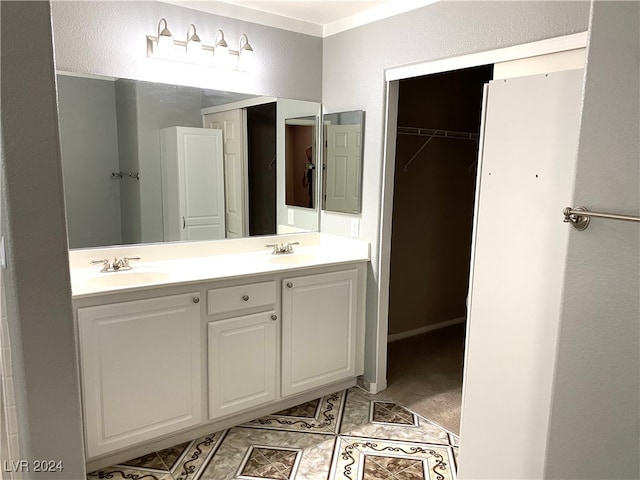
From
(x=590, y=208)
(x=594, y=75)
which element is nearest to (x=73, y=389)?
(x=590, y=208)

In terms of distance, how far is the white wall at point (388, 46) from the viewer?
2.04 m

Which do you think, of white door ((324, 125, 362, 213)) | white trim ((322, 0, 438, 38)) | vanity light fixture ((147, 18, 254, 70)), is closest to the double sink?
white door ((324, 125, 362, 213))

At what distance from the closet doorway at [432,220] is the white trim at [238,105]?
41.1 inches

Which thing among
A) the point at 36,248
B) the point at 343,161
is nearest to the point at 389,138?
the point at 343,161

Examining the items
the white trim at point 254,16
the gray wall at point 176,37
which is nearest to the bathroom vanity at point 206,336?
the gray wall at point 176,37

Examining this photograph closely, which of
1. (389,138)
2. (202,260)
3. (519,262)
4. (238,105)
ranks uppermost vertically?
(238,105)

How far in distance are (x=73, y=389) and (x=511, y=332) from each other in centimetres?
142

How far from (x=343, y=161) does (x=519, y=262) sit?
1546mm

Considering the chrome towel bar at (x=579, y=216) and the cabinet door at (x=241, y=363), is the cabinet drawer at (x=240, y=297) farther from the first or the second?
the chrome towel bar at (x=579, y=216)

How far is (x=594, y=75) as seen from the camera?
1.23m

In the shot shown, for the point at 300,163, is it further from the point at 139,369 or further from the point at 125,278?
the point at 139,369

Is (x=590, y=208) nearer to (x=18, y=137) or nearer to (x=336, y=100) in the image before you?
(x=18, y=137)

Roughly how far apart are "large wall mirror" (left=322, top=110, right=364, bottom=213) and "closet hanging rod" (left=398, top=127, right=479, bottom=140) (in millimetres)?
692

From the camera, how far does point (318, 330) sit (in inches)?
109
